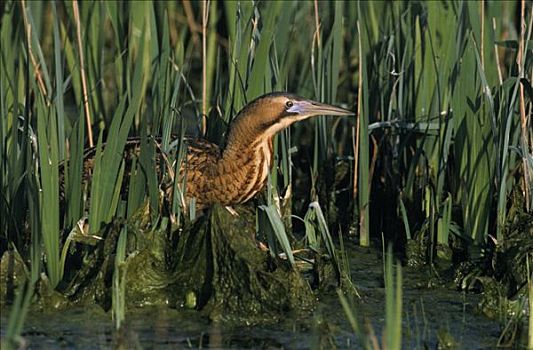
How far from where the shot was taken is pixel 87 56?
7242mm

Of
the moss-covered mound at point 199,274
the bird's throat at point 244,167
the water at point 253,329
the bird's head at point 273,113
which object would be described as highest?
the bird's head at point 273,113

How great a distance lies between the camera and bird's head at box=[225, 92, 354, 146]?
19.2 feet

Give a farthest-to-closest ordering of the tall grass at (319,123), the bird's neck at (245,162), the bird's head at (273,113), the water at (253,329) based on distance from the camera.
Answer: the bird's neck at (245,162), the bird's head at (273,113), the tall grass at (319,123), the water at (253,329)

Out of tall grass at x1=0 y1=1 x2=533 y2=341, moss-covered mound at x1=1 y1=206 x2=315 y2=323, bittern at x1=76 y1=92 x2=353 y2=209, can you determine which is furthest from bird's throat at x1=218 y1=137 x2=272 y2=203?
moss-covered mound at x1=1 y1=206 x2=315 y2=323

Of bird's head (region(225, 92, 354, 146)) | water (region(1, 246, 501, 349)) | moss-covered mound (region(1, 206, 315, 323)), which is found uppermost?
bird's head (region(225, 92, 354, 146))

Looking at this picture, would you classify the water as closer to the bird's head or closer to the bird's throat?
the bird's throat

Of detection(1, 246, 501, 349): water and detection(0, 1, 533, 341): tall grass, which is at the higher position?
detection(0, 1, 533, 341): tall grass

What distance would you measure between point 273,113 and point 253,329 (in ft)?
4.15

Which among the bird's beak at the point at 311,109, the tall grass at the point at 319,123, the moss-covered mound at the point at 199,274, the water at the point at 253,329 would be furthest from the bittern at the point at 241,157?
the water at the point at 253,329

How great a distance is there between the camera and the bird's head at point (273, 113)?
5.84m

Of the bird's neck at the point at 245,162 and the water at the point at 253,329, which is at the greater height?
the bird's neck at the point at 245,162

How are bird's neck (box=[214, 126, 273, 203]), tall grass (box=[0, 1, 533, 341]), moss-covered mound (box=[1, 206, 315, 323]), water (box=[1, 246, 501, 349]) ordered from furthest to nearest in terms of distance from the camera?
bird's neck (box=[214, 126, 273, 203]) → tall grass (box=[0, 1, 533, 341]) → moss-covered mound (box=[1, 206, 315, 323]) → water (box=[1, 246, 501, 349])

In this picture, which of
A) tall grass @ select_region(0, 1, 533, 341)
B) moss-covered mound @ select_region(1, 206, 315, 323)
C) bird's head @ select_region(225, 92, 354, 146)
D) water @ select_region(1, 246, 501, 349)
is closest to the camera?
water @ select_region(1, 246, 501, 349)

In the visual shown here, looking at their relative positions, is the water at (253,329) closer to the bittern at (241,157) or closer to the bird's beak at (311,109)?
the bittern at (241,157)
